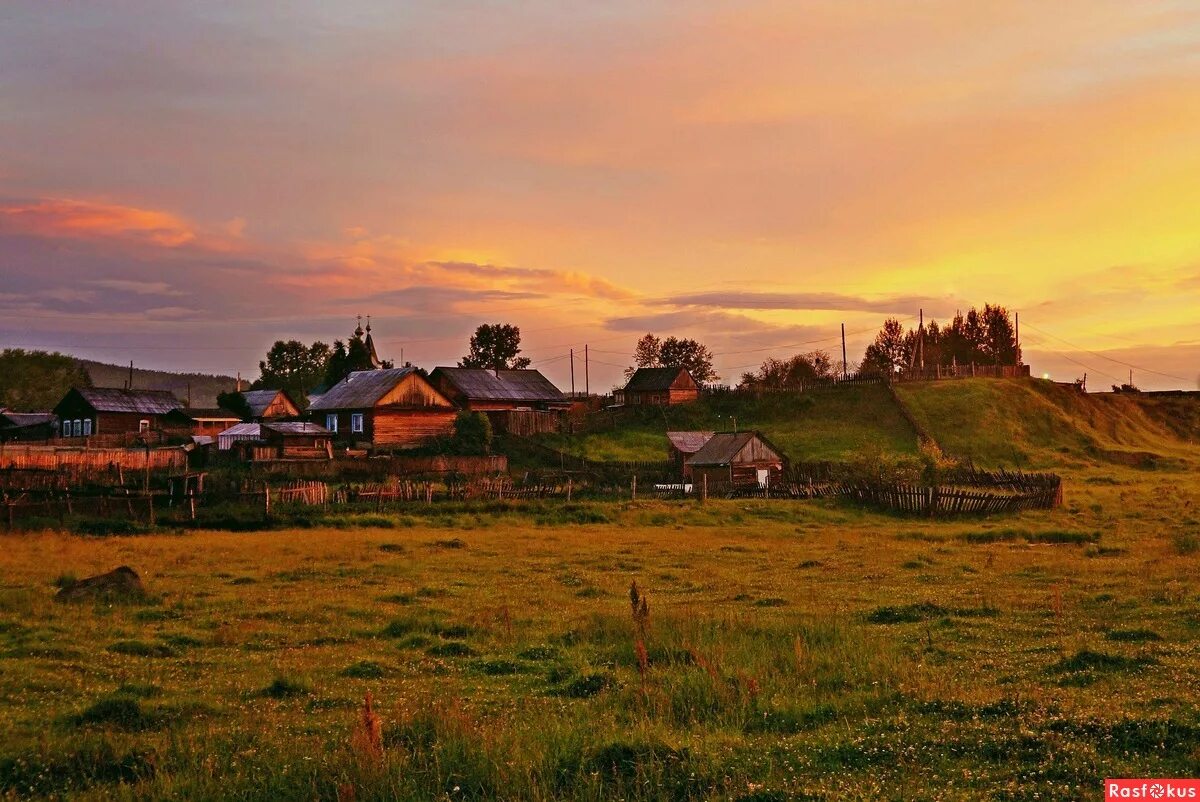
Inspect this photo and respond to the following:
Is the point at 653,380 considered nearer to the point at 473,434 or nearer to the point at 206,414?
the point at 473,434

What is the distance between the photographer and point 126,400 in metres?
85.4

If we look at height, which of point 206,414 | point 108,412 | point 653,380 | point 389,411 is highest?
point 653,380

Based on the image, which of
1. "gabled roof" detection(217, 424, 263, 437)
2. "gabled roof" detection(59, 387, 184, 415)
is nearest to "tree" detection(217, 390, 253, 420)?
"gabled roof" detection(59, 387, 184, 415)

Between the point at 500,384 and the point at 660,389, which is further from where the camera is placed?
the point at 660,389

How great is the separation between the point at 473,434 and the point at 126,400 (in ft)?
106

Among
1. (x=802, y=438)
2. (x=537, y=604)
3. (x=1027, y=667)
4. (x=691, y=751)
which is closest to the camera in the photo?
(x=691, y=751)

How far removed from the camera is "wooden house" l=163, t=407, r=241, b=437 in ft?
291

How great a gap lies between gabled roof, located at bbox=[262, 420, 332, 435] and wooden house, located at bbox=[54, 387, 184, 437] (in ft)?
47.2

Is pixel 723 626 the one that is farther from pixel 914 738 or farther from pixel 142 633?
pixel 142 633

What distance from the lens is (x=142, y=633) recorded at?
1741cm

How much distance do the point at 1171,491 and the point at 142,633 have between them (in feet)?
183

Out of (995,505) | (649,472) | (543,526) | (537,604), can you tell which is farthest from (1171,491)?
(537,604)

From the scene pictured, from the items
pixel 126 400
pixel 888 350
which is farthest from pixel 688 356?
pixel 126 400

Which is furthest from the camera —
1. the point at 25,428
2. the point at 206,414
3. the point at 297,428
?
the point at 206,414
